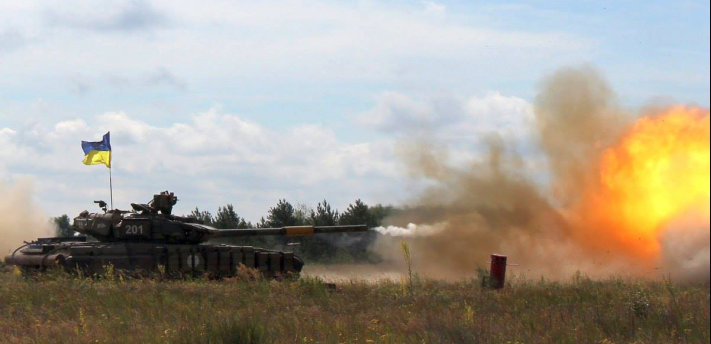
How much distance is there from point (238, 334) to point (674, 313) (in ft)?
24.1

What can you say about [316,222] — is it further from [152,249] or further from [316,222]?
[152,249]

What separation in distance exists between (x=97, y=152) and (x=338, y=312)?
13651mm

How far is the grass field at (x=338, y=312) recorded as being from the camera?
13.2 m

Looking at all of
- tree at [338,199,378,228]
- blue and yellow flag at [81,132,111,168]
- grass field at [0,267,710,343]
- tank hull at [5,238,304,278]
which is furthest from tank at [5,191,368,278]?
tree at [338,199,378,228]

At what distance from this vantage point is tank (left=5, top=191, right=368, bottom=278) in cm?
2345

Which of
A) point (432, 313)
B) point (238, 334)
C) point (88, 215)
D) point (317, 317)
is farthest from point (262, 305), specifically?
point (88, 215)

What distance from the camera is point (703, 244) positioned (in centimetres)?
504

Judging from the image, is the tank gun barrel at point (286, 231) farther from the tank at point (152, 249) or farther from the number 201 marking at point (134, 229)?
the number 201 marking at point (134, 229)

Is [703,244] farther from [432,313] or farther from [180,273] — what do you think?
[180,273]

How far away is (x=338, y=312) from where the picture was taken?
1745 cm

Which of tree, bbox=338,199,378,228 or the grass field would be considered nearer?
the grass field

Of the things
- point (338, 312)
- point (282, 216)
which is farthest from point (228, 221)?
point (338, 312)

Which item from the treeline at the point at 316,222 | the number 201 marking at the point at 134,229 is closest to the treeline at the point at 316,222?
the treeline at the point at 316,222

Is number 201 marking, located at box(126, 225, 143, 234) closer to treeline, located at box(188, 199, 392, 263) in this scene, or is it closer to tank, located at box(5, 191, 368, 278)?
tank, located at box(5, 191, 368, 278)
